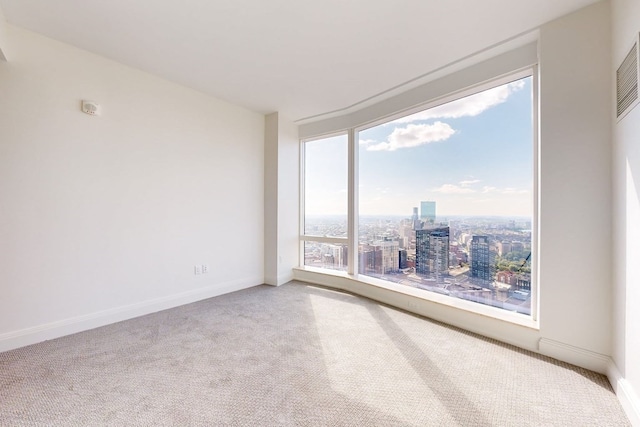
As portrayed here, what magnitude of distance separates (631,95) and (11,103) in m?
4.54

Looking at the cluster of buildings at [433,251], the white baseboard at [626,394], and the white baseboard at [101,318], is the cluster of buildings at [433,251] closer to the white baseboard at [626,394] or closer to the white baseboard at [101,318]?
the white baseboard at [626,394]

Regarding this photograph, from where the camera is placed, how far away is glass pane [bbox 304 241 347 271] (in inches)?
165

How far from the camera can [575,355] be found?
2.01 metres

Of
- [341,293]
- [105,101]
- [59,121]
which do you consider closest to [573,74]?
[341,293]

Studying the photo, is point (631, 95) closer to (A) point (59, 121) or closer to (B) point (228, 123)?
(B) point (228, 123)

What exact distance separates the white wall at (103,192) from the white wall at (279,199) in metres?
0.57

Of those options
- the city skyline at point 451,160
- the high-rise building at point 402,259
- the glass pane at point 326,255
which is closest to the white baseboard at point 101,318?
the glass pane at point 326,255

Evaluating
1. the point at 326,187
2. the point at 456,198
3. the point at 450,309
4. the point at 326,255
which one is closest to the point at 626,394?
the point at 450,309

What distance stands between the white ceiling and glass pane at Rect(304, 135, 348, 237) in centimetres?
129

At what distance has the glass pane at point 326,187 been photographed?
4.17 m

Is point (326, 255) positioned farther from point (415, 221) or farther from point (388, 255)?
point (415, 221)

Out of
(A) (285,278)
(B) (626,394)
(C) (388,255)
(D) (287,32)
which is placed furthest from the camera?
(A) (285,278)

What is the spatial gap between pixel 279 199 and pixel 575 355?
3.64m

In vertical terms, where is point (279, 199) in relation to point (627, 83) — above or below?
below
